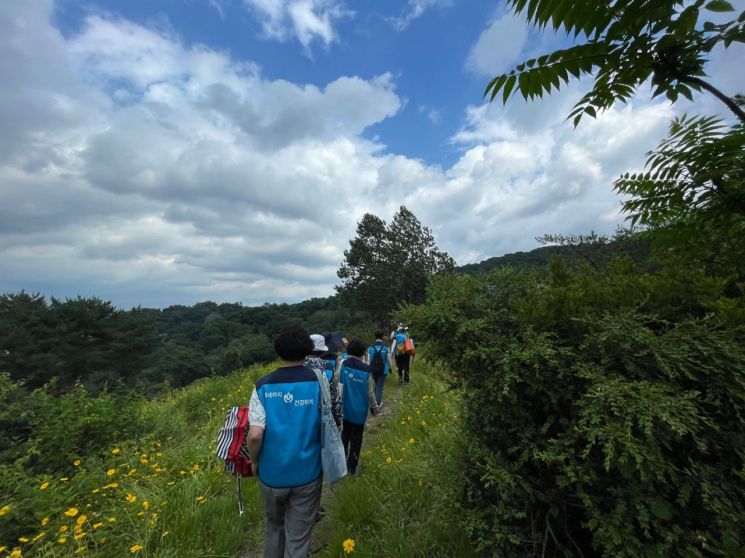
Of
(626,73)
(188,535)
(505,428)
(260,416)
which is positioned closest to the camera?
(626,73)

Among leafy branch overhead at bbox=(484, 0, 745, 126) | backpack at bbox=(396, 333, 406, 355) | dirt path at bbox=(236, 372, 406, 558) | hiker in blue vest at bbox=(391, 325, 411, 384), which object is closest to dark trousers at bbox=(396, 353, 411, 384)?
hiker in blue vest at bbox=(391, 325, 411, 384)

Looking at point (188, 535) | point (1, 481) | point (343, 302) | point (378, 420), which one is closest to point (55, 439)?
point (1, 481)

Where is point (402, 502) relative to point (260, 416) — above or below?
below

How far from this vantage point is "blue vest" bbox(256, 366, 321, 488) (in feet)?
8.93

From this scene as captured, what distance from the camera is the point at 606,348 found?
6.13 ft

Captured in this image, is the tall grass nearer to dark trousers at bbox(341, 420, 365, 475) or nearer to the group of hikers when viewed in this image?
the group of hikers

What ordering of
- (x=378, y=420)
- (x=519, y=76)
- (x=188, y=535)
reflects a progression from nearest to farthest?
(x=519, y=76) → (x=188, y=535) → (x=378, y=420)

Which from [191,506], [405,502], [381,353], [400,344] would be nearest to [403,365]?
[400,344]

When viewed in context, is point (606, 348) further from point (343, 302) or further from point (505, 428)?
point (343, 302)

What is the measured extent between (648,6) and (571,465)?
1902 millimetres

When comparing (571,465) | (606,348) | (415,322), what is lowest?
(571,465)

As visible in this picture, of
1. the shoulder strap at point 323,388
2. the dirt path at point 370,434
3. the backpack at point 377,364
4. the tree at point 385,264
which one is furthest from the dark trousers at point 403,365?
the tree at point 385,264

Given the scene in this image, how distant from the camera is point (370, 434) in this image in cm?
669

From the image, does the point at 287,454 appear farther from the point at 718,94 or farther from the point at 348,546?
the point at 718,94
